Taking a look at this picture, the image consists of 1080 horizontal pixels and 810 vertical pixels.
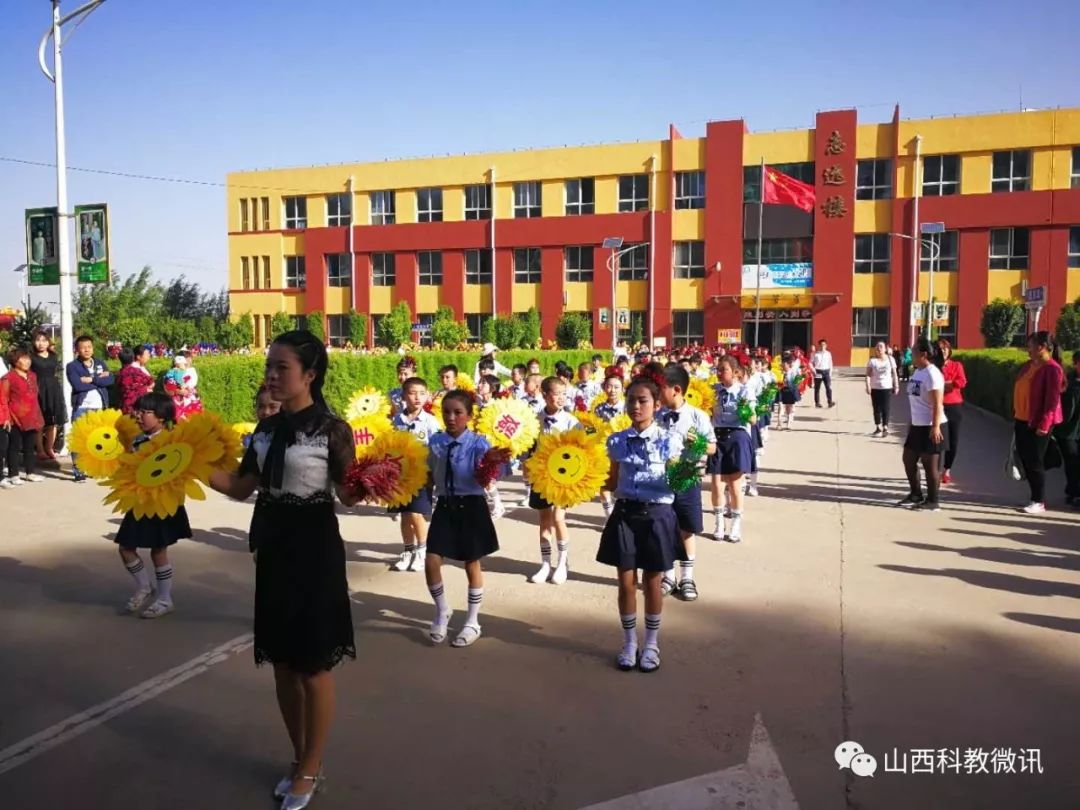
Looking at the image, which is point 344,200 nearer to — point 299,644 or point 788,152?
point 788,152

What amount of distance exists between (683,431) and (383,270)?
49530 mm

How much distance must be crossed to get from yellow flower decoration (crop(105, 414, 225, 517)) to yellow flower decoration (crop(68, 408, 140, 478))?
0.96 m

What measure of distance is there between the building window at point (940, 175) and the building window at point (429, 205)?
2675cm

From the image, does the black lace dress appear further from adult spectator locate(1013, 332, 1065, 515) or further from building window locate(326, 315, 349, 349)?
building window locate(326, 315, 349, 349)

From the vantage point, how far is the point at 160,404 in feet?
21.0

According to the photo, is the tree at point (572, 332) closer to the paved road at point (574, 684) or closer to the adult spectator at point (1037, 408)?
the adult spectator at point (1037, 408)

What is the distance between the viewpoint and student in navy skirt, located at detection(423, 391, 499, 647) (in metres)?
5.77

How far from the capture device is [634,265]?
48.3 metres

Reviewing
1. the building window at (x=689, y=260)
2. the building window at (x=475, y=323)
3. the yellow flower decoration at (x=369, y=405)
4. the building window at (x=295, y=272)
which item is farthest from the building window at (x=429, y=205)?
the yellow flower decoration at (x=369, y=405)

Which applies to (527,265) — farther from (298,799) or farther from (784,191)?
(298,799)

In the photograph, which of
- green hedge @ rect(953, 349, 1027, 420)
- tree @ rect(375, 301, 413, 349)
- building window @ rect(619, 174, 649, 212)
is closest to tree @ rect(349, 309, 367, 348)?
tree @ rect(375, 301, 413, 349)

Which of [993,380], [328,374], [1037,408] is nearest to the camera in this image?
[1037,408]

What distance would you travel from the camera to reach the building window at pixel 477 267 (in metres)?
51.2

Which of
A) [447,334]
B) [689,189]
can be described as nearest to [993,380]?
[447,334]
